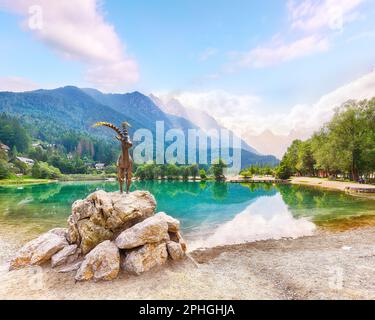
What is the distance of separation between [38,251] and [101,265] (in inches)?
155

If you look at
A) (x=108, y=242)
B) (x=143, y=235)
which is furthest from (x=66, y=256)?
(x=143, y=235)

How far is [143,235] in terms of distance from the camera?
1037cm

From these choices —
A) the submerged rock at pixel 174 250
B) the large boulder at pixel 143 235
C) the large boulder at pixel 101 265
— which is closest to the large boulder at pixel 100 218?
the large boulder at pixel 143 235

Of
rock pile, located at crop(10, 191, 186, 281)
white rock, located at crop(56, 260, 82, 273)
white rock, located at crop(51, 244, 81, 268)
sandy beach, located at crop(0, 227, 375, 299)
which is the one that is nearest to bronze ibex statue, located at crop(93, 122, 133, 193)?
rock pile, located at crop(10, 191, 186, 281)

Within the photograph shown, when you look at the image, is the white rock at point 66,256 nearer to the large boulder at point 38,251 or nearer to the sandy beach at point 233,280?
the large boulder at point 38,251

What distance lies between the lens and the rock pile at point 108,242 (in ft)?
32.1

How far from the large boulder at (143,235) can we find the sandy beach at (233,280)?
4.06 ft

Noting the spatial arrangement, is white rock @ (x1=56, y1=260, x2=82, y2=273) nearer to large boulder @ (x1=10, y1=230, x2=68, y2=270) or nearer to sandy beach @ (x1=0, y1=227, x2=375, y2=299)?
sandy beach @ (x1=0, y1=227, x2=375, y2=299)

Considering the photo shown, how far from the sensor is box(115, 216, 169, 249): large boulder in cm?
1029

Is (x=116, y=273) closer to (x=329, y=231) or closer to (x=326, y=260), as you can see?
(x=326, y=260)

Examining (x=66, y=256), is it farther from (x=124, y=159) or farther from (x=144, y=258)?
(x=124, y=159)

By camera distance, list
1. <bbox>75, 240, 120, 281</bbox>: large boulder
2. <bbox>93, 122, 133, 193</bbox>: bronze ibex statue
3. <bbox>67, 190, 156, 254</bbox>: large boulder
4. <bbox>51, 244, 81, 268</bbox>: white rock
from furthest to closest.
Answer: <bbox>93, 122, 133, 193</bbox>: bronze ibex statue, <bbox>67, 190, 156, 254</bbox>: large boulder, <bbox>51, 244, 81, 268</bbox>: white rock, <bbox>75, 240, 120, 281</bbox>: large boulder

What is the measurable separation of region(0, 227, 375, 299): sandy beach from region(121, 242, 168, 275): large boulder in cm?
31

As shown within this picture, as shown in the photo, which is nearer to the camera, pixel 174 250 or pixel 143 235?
pixel 143 235
